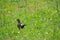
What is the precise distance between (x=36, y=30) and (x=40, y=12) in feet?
4.98

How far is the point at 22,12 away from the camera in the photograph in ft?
31.8

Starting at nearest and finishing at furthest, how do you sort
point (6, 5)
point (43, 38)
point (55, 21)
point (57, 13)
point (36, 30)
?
point (43, 38)
point (36, 30)
point (55, 21)
point (57, 13)
point (6, 5)

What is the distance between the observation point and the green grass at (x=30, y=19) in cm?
790

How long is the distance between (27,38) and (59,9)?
7.92 feet

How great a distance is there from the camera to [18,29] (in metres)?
8.31

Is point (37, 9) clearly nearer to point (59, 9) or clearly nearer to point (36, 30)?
point (59, 9)

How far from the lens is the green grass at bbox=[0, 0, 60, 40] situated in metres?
7.90

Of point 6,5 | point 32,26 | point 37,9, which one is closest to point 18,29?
point 32,26

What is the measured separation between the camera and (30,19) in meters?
9.02

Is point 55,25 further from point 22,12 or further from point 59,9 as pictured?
point 22,12

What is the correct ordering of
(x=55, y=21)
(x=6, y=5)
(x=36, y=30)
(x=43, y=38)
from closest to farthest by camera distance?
(x=43, y=38), (x=36, y=30), (x=55, y=21), (x=6, y=5)

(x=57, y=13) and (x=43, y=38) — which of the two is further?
(x=57, y=13)

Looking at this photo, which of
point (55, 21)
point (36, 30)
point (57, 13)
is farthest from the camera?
point (57, 13)

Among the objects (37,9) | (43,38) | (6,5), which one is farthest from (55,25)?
(6,5)
